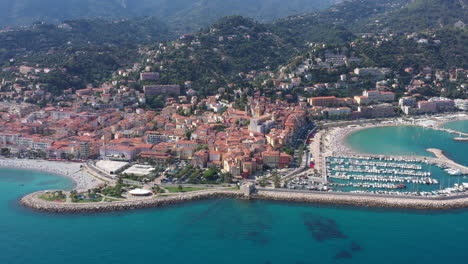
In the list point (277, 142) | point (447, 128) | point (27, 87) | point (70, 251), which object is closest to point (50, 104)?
point (27, 87)

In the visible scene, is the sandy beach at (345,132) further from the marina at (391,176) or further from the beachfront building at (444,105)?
the beachfront building at (444,105)

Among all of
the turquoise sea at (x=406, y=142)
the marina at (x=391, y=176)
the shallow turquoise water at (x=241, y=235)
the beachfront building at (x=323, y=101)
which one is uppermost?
the beachfront building at (x=323, y=101)

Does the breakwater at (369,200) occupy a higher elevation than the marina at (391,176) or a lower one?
lower

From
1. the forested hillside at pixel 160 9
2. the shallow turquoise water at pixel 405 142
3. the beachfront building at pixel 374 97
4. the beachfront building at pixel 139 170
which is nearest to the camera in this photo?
the beachfront building at pixel 139 170

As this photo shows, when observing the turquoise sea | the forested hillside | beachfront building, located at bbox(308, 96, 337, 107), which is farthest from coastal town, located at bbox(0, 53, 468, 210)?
the forested hillside

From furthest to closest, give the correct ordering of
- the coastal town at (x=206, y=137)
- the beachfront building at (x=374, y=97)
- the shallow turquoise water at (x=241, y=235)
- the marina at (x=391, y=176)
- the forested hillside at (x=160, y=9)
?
the forested hillside at (x=160, y=9), the beachfront building at (x=374, y=97), the coastal town at (x=206, y=137), the marina at (x=391, y=176), the shallow turquoise water at (x=241, y=235)

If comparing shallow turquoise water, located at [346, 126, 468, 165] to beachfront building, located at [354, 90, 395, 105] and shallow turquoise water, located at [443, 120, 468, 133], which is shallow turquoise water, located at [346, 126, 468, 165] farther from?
beachfront building, located at [354, 90, 395, 105]

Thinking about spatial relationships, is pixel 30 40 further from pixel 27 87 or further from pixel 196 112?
pixel 196 112

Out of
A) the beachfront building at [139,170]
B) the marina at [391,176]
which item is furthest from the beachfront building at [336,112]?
the beachfront building at [139,170]
